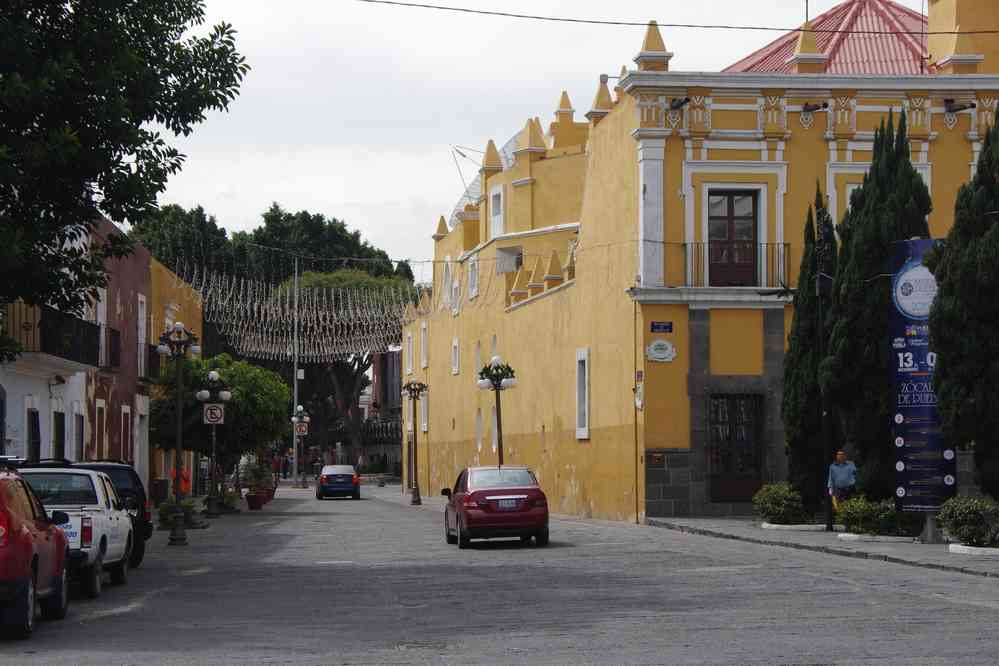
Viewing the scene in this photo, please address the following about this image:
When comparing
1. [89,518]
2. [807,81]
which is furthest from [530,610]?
[807,81]

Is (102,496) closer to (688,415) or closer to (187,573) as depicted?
(187,573)

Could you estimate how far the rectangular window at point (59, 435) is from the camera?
40219mm

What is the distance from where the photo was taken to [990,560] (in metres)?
23.6

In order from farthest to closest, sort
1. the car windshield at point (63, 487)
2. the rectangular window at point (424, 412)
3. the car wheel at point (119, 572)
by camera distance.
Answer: the rectangular window at point (424, 412) < the car wheel at point (119, 572) < the car windshield at point (63, 487)

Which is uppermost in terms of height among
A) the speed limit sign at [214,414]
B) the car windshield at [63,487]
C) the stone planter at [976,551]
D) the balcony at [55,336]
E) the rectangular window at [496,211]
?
the rectangular window at [496,211]

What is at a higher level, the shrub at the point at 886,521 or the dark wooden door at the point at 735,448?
the dark wooden door at the point at 735,448

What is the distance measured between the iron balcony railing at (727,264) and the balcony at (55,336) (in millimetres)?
13949

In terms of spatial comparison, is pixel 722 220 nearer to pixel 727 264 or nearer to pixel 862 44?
pixel 727 264

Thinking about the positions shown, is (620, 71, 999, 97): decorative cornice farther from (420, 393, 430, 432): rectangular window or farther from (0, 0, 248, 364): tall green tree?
(420, 393, 430, 432): rectangular window

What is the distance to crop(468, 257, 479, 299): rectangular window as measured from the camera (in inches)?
2537

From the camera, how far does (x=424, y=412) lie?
7675cm

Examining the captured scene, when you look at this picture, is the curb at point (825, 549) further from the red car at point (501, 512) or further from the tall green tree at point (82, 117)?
the tall green tree at point (82, 117)

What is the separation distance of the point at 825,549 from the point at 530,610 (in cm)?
1137

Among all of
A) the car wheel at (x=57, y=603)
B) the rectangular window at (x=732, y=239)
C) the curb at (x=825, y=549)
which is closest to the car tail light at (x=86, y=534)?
the car wheel at (x=57, y=603)
